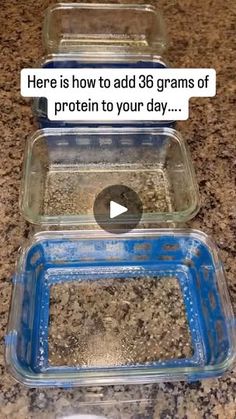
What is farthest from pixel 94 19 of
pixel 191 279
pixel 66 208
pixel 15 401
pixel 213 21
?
pixel 15 401

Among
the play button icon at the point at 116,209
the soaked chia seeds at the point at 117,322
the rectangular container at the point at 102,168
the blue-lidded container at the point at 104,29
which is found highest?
the blue-lidded container at the point at 104,29

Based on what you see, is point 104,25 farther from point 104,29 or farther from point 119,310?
point 119,310

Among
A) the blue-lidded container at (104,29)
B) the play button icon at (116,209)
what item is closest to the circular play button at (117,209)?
the play button icon at (116,209)

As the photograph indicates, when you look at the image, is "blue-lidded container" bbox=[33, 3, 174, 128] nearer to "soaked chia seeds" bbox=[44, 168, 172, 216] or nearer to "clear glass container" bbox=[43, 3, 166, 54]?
"clear glass container" bbox=[43, 3, 166, 54]

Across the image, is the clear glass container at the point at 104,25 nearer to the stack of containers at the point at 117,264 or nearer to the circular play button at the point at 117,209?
the stack of containers at the point at 117,264

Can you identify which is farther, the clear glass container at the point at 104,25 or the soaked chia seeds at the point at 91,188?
the clear glass container at the point at 104,25

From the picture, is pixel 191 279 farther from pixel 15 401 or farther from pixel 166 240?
pixel 15 401

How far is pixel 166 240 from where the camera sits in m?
0.71

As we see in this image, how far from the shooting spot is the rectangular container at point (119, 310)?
59cm

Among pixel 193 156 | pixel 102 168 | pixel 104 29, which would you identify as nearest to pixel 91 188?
pixel 102 168

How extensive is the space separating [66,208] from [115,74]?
0.67 ft

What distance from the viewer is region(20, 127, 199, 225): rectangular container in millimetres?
779

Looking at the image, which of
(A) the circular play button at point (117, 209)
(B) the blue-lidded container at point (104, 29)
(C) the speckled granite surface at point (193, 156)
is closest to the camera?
(C) the speckled granite surface at point (193, 156)

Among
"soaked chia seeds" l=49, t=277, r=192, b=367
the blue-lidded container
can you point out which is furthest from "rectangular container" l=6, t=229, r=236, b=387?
the blue-lidded container
